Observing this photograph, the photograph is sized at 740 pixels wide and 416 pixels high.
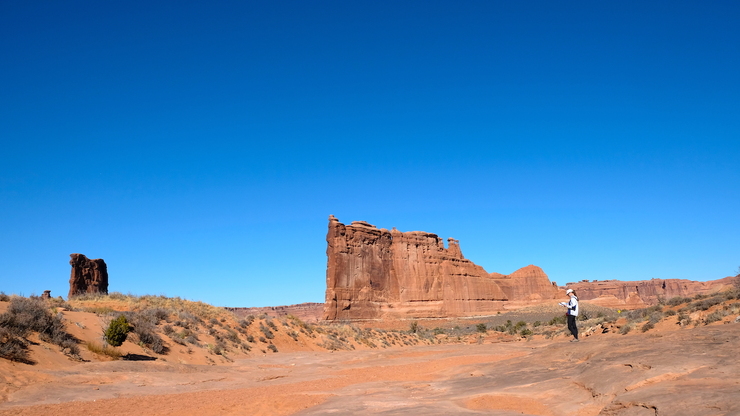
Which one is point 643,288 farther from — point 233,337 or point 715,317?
point 233,337

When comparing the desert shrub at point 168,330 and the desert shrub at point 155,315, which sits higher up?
the desert shrub at point 155,315

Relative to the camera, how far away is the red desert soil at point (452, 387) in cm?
574

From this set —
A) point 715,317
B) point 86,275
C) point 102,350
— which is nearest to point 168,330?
point 102,350

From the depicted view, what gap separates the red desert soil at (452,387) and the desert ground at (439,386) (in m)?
0.02

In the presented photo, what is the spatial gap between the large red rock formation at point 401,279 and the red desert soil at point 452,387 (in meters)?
69.2

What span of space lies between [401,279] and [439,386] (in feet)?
279

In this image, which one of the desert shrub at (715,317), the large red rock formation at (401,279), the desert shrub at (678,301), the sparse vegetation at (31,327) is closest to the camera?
the sparse vegetation at (31,327)

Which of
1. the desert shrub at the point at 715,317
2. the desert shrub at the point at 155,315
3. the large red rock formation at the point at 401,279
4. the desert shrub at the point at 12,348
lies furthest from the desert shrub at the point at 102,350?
the large red rock formation at the point at 401,279

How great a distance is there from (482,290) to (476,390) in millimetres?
98269

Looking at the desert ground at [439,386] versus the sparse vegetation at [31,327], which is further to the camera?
the sparse vegetation at [31,327]

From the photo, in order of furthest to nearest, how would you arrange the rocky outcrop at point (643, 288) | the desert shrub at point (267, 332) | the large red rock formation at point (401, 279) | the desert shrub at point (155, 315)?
1. the rocky outcrop at point (643, 288)
2. the large red rock formation at point (401, 279)
3. the desert shrub at point (267, 332)
4. the desert shrub at point (155, 315)

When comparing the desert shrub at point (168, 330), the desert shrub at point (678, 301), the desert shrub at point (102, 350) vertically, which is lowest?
the desert shrub at point (102, 350)

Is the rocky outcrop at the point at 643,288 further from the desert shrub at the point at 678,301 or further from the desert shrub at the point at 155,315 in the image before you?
the desert shrub at the point at 155,315

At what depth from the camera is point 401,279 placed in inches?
3696
